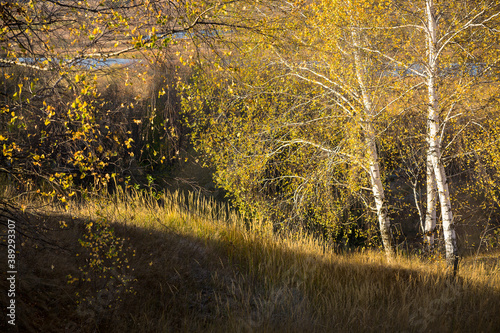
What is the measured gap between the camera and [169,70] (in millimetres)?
3645

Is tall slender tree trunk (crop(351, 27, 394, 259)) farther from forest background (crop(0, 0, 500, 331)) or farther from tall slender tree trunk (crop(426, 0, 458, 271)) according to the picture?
tall slender tree trunk (crop(426, 0, 458, 271))

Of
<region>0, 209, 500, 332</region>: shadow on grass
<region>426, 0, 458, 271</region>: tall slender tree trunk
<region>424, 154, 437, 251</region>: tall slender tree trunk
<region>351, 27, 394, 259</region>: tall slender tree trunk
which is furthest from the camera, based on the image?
<region>424, 154, 437, 251</region>: tall slender tree trunk

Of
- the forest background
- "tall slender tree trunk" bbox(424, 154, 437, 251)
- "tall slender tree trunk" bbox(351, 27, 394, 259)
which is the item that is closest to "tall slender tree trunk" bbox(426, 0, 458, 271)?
the forest background

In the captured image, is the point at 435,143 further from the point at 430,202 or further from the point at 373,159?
the point at 430,202

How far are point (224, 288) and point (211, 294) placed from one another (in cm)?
30

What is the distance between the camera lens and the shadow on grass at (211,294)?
3941mm

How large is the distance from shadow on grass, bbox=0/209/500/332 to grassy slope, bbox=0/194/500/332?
0.01 m

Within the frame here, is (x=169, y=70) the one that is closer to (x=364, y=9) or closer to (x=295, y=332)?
(x=295, y=332)

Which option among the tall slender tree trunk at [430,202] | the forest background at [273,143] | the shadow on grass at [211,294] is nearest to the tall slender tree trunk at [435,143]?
the forest background at [273,143]

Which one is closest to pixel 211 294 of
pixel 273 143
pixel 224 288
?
pixel 224 288

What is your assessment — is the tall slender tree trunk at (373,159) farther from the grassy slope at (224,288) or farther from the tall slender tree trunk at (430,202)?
the grassy slope at (224,288)

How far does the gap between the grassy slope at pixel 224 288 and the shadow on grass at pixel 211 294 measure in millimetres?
14

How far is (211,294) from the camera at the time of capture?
506 centimetres

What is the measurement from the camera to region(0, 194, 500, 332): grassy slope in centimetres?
397
